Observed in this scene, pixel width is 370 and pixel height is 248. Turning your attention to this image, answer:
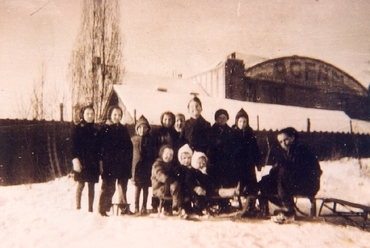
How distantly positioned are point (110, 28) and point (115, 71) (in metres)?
0.36

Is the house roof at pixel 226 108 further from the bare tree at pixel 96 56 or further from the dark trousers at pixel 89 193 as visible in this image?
the dark trousers at pixel 89 193

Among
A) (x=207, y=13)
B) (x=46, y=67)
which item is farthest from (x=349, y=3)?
(x=46, y=67)

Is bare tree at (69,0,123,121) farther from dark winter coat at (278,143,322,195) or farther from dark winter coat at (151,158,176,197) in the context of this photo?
dark winter coat at (278,143,322,195)

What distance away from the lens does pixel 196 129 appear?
2541mm

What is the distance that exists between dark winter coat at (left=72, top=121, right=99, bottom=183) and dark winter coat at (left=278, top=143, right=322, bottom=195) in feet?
5.09

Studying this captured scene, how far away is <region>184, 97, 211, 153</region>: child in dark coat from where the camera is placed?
2519 millimetres

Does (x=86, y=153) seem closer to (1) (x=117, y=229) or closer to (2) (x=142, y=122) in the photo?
(2) (x=142, y=122)

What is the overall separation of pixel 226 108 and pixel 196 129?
1.26 feet

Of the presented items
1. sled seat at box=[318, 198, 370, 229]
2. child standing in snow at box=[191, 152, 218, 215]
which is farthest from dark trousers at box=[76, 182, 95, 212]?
sled seat at box=[318, 198, 370, 229]

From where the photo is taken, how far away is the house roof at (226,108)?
2580mm

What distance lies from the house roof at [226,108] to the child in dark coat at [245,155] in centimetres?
15

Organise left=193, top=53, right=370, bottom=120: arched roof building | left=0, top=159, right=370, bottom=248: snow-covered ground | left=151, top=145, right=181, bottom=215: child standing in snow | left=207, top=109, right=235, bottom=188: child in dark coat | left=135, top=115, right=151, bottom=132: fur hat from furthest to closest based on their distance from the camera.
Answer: left=193, top=53, right=370, bottom=120: arched roof building < left=207, top=109, right=235, bottom=188: child in dark coat < left=135, top=115, right=151, bottom=132: fur hat < left=151, top=145, right=181, bottom=215: child standing in snow < left=0, top=159, right=370, bottom=248: snow-covered ground

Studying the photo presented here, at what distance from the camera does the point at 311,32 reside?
273 centimetres

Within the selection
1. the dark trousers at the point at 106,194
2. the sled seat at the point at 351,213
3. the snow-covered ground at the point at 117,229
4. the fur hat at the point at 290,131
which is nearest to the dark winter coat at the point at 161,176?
the snow-covered ground at the point at 117,229
